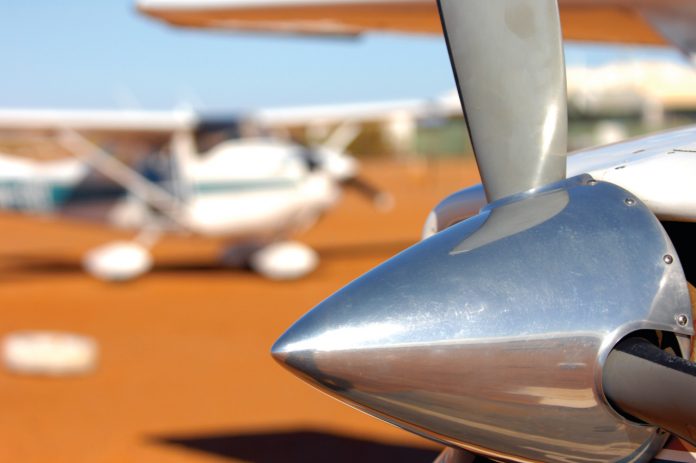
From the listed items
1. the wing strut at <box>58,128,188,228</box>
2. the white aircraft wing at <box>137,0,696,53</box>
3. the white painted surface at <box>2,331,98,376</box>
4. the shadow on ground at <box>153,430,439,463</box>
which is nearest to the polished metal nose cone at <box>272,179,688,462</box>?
the white aircraft wing at <box>137,0,696,53</box>

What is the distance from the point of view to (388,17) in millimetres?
4551

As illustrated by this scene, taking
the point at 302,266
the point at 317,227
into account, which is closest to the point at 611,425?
the point at 302,266

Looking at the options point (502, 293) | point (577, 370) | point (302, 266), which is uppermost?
point (302, 266)

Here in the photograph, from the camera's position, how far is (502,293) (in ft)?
5.08

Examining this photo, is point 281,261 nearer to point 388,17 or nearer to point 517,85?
point 388,17

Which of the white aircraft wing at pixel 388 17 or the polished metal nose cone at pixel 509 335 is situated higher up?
the white aircraft wing at pixel 388 17

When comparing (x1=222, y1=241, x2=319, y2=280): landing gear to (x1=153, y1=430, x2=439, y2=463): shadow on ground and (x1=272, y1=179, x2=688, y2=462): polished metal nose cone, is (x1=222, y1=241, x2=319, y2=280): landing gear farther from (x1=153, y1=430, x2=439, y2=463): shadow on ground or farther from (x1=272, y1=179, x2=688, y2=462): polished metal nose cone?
(x1=272, y1=179, x2=688, y2=462): polished metal nose cone

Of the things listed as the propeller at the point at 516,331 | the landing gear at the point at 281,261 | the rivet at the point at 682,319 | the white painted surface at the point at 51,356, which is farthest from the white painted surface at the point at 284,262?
the rivet at the point at 682,319

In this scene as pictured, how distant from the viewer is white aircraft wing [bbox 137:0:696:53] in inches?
137

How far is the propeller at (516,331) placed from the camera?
59.6 inches

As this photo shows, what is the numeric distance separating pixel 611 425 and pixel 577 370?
128 millimetres

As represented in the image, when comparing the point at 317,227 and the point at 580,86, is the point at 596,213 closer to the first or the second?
the point at 317,227

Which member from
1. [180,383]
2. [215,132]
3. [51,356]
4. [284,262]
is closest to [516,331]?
[180,383]

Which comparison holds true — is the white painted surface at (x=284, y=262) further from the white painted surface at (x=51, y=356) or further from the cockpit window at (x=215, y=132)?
the white painted surface at (x=51, y=356)
